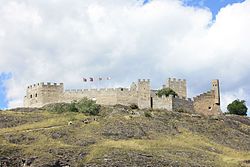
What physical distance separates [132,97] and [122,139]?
31.1 meters

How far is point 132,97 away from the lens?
10119 cm

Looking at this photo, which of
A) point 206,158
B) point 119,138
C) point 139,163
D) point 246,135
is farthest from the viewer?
point 246,135

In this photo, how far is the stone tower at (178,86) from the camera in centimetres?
10750

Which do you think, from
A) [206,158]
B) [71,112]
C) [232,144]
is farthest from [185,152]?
[71,112]

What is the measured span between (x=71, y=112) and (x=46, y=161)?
28542 millimetres

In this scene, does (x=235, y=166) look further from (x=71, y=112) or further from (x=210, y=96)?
(x=210, y=96)

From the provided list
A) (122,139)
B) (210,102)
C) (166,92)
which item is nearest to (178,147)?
(122,139)

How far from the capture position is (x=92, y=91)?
10119cm

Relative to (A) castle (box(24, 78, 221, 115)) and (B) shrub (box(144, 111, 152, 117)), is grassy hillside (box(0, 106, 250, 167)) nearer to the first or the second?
(B) shrub (box(144, 111, 152, 117))

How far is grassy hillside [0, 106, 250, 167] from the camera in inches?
2304

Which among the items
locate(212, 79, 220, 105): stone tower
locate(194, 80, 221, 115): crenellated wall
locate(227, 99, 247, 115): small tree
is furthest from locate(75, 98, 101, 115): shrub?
locate(227, 99, 247, 115): small tree

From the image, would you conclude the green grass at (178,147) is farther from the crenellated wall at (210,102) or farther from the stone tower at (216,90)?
the stone tower at (216,90)

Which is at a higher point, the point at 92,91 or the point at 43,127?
the point at 92,91

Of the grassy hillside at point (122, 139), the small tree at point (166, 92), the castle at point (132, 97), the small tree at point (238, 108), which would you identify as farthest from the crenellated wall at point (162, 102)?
the small tree at point (238, 108)
